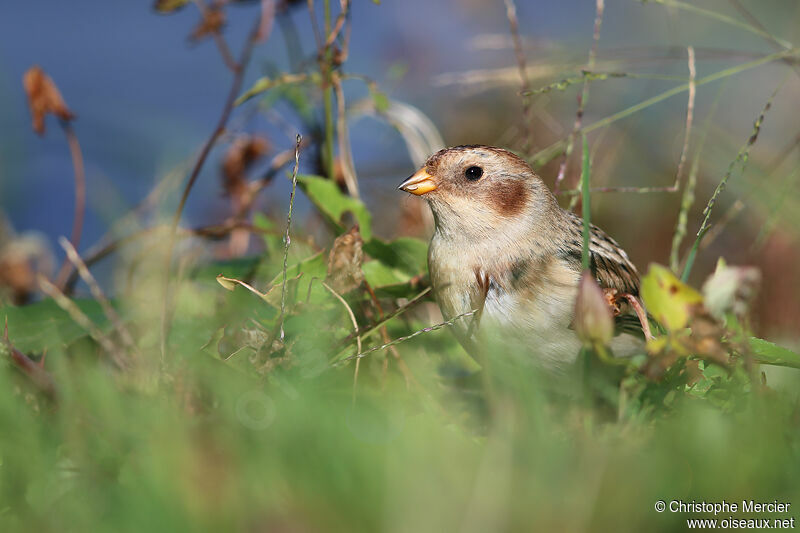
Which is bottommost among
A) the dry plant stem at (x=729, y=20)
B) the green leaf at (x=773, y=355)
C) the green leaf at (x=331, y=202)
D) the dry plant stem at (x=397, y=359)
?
the dry plant stem at (x=397, y=359)

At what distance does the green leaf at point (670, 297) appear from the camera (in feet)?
4.33

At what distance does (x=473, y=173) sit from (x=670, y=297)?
1.11m

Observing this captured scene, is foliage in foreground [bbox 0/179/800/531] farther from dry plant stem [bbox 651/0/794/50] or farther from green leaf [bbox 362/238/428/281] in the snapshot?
dry plant stem [bbox 651/0/794/50]

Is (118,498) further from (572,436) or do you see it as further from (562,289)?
(562,289)

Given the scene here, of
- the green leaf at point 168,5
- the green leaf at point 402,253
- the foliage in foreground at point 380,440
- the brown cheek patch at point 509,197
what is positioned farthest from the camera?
the green leaf at point 168,5

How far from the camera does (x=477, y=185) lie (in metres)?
2.34

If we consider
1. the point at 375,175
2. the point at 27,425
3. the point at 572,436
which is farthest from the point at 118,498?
the point at 375,175

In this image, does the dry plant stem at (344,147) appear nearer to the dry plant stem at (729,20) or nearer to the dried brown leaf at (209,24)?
the dried brown leaf at (209,24)

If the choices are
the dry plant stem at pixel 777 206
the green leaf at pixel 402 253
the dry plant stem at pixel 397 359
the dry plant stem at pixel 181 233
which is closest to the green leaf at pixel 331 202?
the green leaf at pixel 402 253

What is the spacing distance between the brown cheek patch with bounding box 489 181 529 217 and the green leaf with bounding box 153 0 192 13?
4.17 ft

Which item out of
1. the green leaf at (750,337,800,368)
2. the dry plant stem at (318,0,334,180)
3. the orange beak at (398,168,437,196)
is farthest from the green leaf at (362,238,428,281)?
the green leaf at (750,337,800,368)

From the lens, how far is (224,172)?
3363 mm

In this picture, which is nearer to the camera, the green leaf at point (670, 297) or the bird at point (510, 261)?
the green leaf at point (670, 297)

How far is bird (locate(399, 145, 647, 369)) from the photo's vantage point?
77.2 inches
